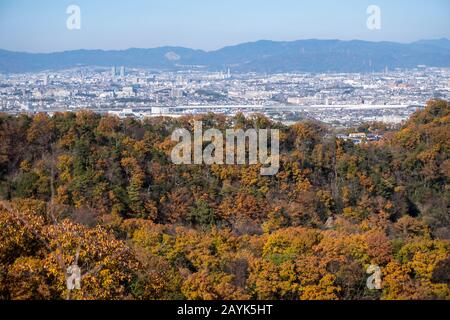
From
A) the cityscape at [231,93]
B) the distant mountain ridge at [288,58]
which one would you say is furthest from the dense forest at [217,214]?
the distant mountain ridge at [288,58]

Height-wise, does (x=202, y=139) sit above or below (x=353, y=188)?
above

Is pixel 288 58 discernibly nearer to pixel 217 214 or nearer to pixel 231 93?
pixel 231 93

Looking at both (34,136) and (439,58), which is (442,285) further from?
(439,58)

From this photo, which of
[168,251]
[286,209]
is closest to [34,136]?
[286,209]

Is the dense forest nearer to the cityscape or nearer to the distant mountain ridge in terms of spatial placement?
the cityscape

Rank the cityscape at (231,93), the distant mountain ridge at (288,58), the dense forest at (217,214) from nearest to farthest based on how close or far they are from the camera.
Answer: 1. the dense forest at (217,214)
2. the cityscape at (231,93)
3. the distant mountain ridge at (288,58)

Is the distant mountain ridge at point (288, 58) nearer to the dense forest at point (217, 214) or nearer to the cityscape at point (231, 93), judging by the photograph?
the cityscape at point (231, 93)
